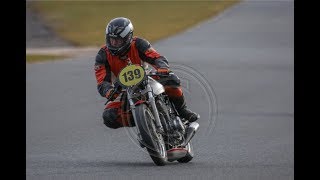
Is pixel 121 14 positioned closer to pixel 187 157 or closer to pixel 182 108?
pixel 182 108

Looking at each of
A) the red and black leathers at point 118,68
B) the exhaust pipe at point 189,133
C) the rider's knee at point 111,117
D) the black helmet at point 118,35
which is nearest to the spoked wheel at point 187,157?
the exhaust pipe at point 189,133

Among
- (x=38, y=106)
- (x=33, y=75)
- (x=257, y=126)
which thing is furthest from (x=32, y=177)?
(x=33, y=75)

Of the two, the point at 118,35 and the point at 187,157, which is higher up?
the point at 118,35

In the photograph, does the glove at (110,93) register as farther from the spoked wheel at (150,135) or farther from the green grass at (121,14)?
the green grass at (121,14)

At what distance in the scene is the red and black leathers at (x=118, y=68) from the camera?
449 inches

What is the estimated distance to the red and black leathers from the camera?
37.4ft

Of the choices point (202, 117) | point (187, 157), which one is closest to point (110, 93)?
point (187, 157)

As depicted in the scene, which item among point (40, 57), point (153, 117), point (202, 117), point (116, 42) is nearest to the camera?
point (153, 117)

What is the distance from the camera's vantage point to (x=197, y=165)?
11.5 m

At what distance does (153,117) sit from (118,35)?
0.99 m

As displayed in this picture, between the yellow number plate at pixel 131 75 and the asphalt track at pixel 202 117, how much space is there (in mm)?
447

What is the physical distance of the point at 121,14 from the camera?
1462 inches
